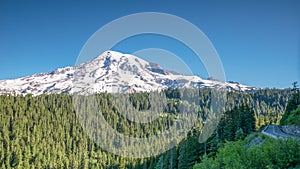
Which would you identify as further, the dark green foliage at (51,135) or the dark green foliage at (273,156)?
the dark green foliage at (51,135)

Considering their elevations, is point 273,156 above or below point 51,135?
above

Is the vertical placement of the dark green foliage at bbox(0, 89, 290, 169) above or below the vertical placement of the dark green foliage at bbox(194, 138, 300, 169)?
below

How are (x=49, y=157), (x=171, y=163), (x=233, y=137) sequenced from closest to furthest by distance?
(x=233, y=137) → (x=171, y=163) → (x=49, y=157)

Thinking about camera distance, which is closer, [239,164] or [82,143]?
[239,164]

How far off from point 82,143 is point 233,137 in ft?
408

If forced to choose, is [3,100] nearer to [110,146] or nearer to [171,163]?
[110,146]

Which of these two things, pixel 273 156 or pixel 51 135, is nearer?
pixel 273 156

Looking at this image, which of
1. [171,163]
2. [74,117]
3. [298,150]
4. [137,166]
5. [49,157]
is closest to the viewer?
[298,150]

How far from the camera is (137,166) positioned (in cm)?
10462

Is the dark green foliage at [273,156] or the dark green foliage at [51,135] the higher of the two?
the dark green foliage at [273,156]

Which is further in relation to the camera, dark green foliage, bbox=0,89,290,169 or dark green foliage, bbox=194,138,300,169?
dark green foliage, bbox=0,89,290,169

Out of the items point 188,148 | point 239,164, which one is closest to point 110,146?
point 188,148

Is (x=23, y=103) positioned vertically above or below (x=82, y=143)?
above

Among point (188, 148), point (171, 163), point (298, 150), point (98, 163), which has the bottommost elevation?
point (98, 163)
